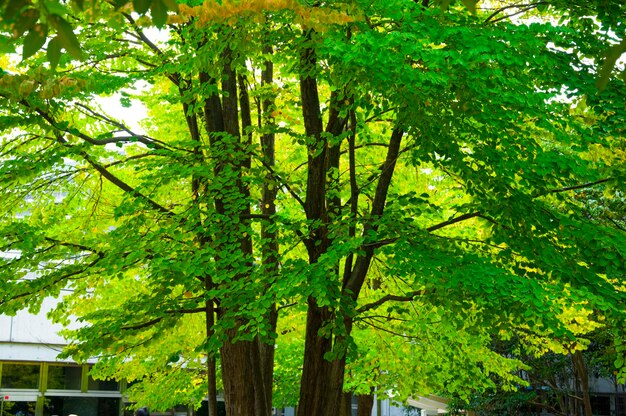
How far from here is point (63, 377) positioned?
30.9m

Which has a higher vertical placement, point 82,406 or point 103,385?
point 103,385

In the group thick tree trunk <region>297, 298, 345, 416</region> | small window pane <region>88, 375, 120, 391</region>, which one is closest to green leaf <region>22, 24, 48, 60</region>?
thick tree trunk <region>297, 298, 345, 416</region>

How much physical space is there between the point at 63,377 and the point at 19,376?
5.13 ft

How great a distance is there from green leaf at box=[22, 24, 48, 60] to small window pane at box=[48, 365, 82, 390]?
29.6 m

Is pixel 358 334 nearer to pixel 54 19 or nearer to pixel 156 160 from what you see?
pixel 156 160

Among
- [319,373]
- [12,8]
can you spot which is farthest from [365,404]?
[12,8]

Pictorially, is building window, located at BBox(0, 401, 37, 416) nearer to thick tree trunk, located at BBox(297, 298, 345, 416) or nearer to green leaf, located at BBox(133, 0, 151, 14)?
thick tree trunk, located at BBox(297, 298, 345, 416)

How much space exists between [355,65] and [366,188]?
442cm

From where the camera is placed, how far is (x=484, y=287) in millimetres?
9258

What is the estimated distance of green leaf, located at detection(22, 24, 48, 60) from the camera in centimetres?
314

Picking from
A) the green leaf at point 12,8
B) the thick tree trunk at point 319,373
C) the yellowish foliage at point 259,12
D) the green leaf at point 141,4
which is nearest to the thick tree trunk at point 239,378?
the thick tree trunk at point 319,373

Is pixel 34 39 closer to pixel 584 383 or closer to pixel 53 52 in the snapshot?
pixel 53 52

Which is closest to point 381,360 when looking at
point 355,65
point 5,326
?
point 355,65

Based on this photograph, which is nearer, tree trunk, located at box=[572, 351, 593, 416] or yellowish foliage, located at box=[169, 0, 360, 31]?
yellowish foliage, located at box=[169, 0, 360, 31]
